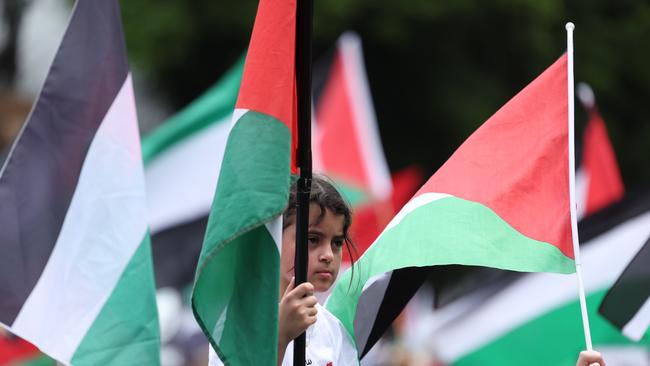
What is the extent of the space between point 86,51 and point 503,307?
3.11 meters

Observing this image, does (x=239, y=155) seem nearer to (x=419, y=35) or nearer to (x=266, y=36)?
(x=266, y=36)

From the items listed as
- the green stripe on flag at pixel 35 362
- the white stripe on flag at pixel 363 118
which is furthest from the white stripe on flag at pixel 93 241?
the white stripe on flag at pixel 363 118

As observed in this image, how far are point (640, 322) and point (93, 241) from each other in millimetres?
1861

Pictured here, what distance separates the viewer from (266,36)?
4289 mm

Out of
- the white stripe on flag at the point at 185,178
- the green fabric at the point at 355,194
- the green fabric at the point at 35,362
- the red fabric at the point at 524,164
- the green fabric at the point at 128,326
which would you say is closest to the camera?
the red fabric at the point at 524,164

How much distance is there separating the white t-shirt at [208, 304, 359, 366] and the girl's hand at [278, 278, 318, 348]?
0.29m

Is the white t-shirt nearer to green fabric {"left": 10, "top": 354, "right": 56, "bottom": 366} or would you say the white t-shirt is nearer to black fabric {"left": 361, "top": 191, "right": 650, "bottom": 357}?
black fabric {"left": 361, "top": 191, "right": 650, "bottom": 357}

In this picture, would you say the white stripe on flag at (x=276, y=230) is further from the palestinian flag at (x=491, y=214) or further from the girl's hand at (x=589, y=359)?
the girl's hand at (x=589, y=359)

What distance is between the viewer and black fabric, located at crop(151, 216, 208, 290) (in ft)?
30.4

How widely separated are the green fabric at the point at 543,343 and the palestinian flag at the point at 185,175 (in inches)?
87.3

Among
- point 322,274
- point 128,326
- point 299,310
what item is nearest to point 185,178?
point 128,326

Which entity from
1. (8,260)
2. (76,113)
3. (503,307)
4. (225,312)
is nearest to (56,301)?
(8,260)

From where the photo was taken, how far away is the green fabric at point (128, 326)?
5.12 m

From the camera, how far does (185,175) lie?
975 cm
